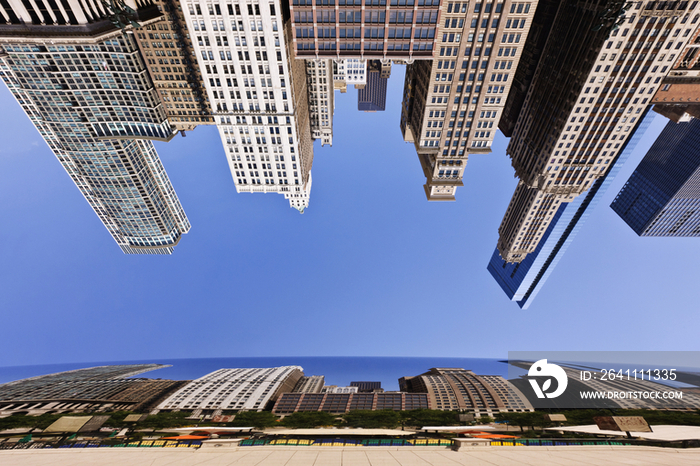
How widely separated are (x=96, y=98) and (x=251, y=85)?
7879 cm

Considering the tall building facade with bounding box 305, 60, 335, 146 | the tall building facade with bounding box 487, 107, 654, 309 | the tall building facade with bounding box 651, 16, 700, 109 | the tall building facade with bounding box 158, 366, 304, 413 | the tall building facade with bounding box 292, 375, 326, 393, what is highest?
the tall building facade with bounding box 305, 60, 335, 146

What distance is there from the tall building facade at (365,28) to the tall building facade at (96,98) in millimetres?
59100

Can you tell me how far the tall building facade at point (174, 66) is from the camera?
85.9 meters

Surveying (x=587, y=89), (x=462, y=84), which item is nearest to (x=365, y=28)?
(x=462, y=84)

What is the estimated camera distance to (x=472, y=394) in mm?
123875

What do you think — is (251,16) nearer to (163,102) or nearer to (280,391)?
(163,102)

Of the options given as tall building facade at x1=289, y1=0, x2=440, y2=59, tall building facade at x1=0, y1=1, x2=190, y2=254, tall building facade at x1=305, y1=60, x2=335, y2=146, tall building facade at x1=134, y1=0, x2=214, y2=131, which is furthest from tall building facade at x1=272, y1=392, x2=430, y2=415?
tall building facade at x1=305, y1=60, x2=335, y2=146

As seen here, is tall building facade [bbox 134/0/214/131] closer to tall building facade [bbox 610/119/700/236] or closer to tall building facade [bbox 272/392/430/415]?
tall building facade [bbox 272/392/430/415]

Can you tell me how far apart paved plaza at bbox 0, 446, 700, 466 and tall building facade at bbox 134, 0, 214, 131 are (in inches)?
3855

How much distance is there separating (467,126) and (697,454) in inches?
3142

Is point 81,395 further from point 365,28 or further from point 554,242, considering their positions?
point 554,242

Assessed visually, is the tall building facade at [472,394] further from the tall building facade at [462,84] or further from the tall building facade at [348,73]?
the tall building facade at [348,73]

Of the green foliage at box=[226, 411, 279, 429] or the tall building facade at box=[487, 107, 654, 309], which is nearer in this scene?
the green foliage at box=[226, 411, 279, 429]

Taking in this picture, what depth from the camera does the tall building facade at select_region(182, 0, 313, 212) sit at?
204ft
